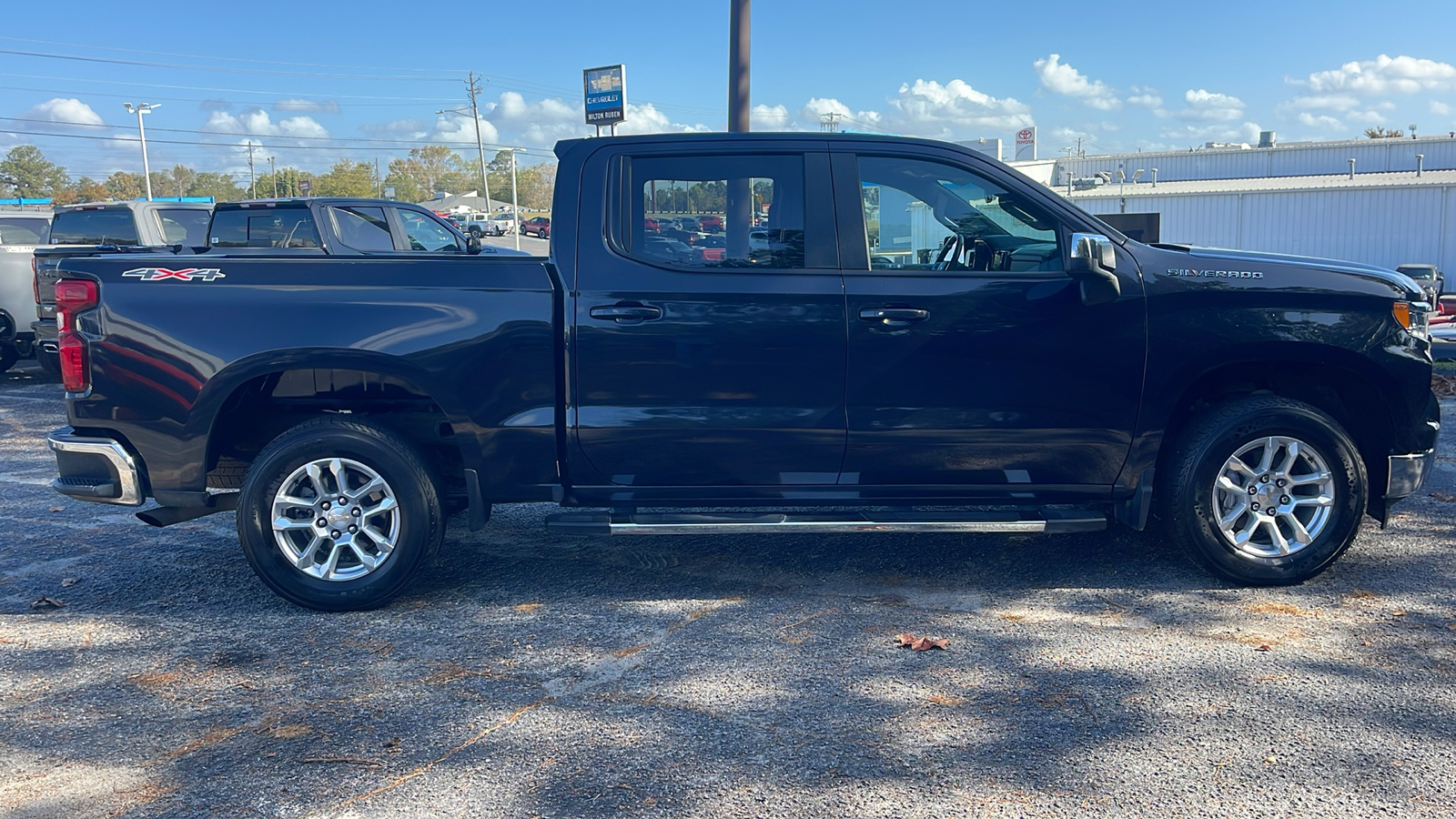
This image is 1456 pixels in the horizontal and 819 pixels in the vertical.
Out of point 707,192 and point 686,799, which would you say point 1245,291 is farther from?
point 686,799

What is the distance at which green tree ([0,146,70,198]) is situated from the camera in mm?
109938

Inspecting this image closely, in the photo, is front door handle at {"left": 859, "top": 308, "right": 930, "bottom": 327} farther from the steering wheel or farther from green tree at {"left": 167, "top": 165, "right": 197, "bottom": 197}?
green tree at {"left": 167, "top": 165, "right": 197, "bottom": 197}

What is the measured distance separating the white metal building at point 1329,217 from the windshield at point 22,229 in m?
28.7

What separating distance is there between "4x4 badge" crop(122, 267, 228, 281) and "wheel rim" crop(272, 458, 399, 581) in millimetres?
884

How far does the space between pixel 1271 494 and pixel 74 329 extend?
5.21 m

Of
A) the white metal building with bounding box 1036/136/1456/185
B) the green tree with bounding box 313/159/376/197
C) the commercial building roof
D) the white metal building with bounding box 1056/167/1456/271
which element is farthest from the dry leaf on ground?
the green tree with bounding box 313/159/376/197

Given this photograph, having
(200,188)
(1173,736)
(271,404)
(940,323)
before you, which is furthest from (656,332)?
(200,188)

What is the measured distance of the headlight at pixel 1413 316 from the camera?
4844 mm

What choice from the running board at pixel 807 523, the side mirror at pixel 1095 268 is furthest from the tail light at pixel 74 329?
the side mirror at pixel 1095 268

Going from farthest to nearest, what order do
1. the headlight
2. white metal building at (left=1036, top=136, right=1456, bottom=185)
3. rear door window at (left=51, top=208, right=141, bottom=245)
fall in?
white metal building at (left=1036, top=136, right=1456, bottom=185) → rear door window at (left=51, top=208, right=141, bottom=245) → the headlight

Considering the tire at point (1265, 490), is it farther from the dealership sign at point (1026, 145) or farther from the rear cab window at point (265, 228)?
the dealership sign at point (1026, 145)

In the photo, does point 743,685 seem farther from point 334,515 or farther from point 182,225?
point 182,225

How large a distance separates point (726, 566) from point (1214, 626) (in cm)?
220

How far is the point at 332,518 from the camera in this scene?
15.7 ft
